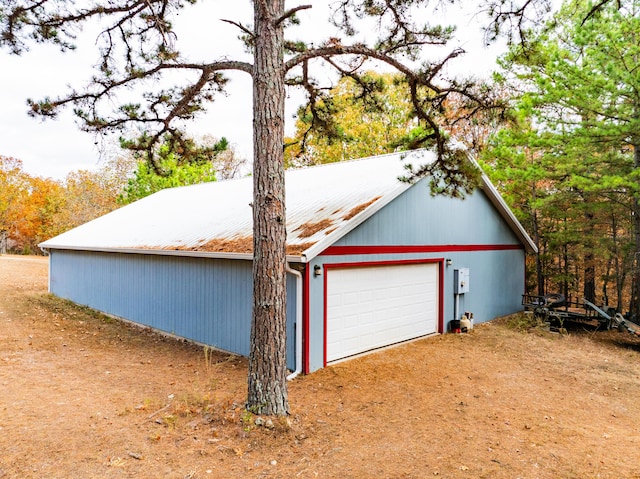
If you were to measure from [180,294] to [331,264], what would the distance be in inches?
154

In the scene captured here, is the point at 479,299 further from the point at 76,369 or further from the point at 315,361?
the point at 76,369

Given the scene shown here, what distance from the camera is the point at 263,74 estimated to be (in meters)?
4.97

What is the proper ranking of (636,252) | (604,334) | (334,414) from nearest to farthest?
1. (334,414)
2. (604,334)
3. (636,252)

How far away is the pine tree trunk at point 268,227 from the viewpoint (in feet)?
16.0

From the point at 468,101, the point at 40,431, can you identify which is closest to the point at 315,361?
the point at 40,431

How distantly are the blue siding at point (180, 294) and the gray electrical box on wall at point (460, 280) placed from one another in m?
4.91

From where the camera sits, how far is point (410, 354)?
7973 mm

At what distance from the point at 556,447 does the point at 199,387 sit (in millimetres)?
4565

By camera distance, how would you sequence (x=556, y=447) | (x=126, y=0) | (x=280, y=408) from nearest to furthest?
1. (x=556, y=447)
2. (x=280, y=408)
3. (x=126, y=0)

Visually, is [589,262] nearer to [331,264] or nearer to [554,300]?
[554,300]

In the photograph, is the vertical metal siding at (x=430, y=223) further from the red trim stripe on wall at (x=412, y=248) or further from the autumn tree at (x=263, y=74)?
the autumn tree at (x=263, y=74)

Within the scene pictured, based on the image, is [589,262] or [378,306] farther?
[589,262]

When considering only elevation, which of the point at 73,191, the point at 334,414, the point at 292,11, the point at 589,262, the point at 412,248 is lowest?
the point at 334,414

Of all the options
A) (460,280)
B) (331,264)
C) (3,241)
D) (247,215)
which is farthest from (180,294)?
(3,241)
